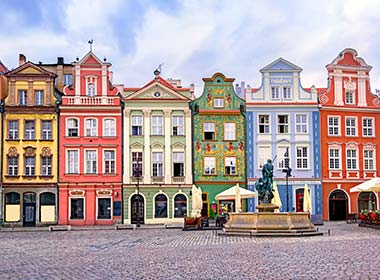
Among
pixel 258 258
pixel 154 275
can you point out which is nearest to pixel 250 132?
pixel 258 258

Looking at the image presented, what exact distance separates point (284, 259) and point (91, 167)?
108ft

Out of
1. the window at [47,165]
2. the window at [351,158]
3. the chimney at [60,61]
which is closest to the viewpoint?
the window at [47,165]

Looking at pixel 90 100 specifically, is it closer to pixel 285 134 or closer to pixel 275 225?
pixel 285 134

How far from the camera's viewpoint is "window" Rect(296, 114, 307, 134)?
49.3 meters

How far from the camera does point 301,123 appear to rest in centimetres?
4931

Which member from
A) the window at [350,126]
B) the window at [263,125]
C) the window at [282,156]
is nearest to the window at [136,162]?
the window at [263,125]

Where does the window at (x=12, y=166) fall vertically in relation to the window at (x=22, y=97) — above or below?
below

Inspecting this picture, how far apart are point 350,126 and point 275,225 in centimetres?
2474

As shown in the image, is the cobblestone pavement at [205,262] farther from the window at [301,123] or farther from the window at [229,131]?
the window at [301,123]

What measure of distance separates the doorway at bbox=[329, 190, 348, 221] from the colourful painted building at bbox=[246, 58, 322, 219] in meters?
1.14

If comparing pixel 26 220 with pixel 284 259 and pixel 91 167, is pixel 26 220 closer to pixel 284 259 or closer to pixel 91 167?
pixel 91 167

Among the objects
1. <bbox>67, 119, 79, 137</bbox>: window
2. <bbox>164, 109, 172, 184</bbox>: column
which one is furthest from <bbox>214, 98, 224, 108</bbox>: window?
<bbox>67, 119, 79, 137</bbox>: window

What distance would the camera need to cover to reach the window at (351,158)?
163 ft

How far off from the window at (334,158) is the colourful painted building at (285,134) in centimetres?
110
